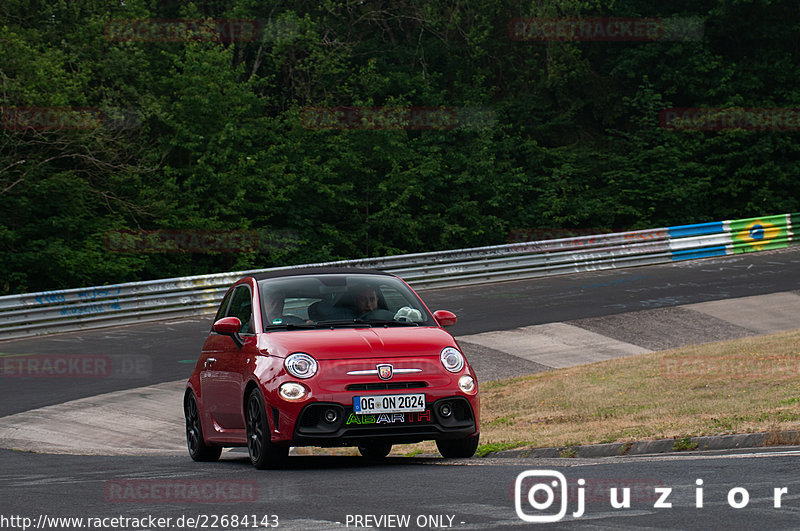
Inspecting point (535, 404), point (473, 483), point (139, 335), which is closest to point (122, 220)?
point (139, 335)

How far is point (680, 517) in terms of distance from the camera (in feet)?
19.5

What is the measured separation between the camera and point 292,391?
27.8 ft

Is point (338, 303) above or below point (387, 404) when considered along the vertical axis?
above

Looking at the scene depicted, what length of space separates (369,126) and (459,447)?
30.1 metres

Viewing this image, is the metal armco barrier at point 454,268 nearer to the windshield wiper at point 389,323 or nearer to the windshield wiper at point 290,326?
the windshield wiper at point 290,326

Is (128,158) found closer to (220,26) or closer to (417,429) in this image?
(220,26)

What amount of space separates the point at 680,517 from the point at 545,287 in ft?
72.3

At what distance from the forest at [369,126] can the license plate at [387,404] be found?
76.0 ft

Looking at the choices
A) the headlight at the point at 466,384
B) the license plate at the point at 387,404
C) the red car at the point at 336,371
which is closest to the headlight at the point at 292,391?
the red car at the point at 336,371

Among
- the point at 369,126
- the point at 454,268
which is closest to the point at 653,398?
the point at 454,268

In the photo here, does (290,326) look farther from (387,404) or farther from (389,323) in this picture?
(387,404)

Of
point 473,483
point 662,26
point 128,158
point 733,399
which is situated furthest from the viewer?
point 662,26

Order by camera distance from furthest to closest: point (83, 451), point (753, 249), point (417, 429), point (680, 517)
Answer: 1. point (753, 249)
2. point (83, 451)
3. point (417, 429)
4. point (680, 517)

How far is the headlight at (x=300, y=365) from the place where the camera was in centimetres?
852
